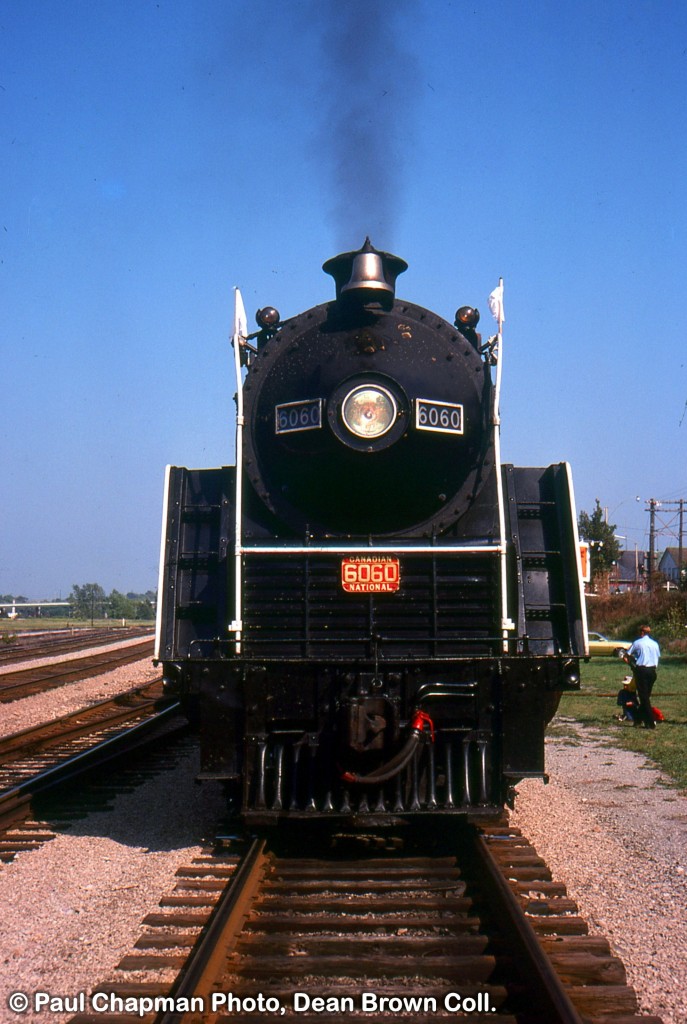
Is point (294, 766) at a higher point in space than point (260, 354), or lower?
lower

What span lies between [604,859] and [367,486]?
3023 millimetres

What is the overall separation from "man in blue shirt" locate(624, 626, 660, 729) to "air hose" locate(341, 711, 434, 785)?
864 cm

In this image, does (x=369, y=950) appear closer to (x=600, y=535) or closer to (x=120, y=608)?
(x=600, y=535)

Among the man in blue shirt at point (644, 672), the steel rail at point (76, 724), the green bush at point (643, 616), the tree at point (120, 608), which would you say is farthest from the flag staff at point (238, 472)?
the tree at point (120, 608)

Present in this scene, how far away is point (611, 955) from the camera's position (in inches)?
169

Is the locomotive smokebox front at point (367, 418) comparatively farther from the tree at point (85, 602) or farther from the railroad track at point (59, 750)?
the tree at point (85, 602)

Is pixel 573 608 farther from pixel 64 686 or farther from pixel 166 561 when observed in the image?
pixel 64 686

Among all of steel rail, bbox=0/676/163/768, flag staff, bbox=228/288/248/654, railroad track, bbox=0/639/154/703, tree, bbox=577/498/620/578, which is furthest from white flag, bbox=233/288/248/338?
tree, bbox=577/498/620/578

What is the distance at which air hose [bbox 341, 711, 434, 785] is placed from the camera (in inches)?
225

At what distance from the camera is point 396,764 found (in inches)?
227

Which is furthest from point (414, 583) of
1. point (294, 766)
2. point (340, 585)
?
point (294, 766)

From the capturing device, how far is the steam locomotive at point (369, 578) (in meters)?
6.05

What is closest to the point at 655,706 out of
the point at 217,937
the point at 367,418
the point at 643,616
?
the point at 367,418

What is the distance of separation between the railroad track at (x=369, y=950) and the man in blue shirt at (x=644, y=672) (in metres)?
8.52
